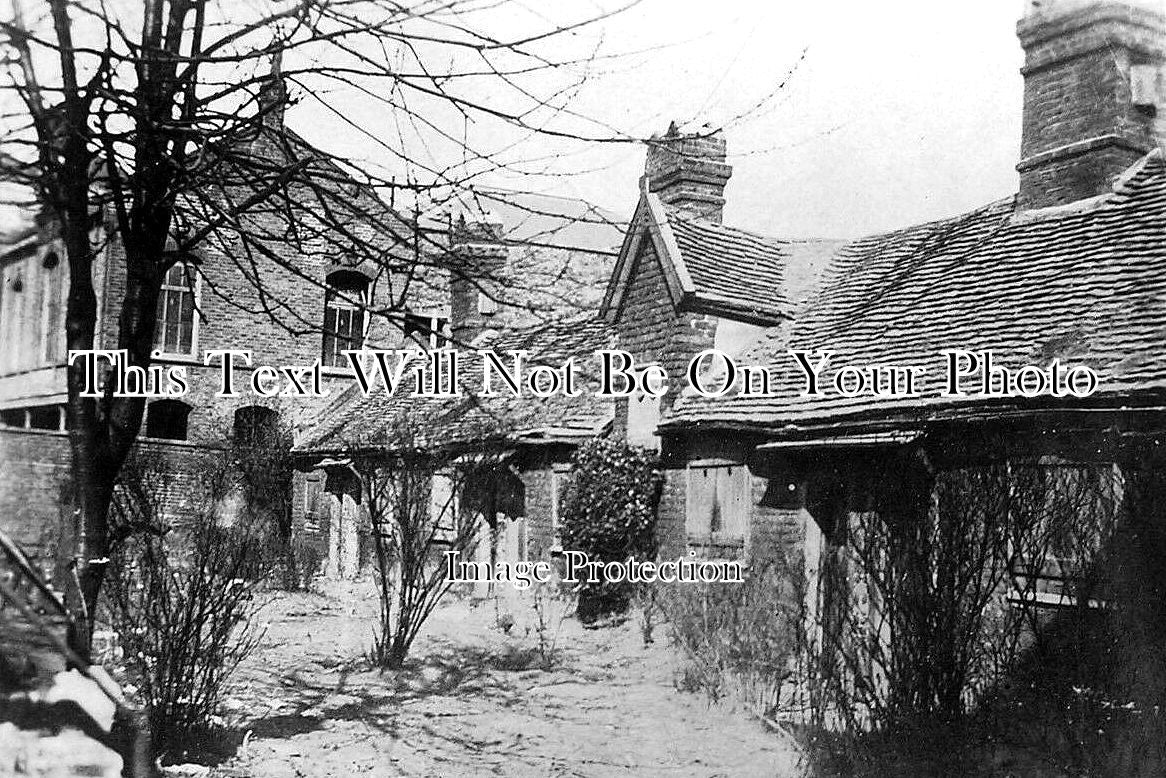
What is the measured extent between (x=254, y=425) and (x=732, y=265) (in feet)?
16.7

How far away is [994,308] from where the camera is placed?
7.43 metres

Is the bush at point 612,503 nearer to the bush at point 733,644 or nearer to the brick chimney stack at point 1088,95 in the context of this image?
the bush at point 733,644

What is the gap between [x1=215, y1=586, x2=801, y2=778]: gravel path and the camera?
5.50 metres

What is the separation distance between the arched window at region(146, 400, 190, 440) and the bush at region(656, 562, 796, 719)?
8.33 metres

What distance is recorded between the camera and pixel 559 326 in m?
6.58

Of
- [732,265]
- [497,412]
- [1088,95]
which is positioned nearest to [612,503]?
[497,412]

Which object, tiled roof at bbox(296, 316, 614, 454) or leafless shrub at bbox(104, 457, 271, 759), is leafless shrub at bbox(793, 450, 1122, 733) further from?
leafless shrub at bbox(104, 457, 271, 759)

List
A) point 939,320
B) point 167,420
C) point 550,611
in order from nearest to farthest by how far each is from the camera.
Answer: point 939,320
point 550,611
point 167,420

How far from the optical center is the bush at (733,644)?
6734mm

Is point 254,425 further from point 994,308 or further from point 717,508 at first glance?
point 994,308

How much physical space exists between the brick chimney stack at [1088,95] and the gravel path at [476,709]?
6048 millimetres

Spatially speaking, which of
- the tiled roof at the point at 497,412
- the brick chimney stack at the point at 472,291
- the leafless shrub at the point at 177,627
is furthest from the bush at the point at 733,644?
the leafless shrub at the point at 177,627

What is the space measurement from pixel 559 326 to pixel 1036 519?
3.38m

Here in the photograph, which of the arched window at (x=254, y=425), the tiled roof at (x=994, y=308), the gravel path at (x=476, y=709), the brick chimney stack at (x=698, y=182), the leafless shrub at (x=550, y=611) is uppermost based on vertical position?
the brick chimney stack at (x=698, y=182)
